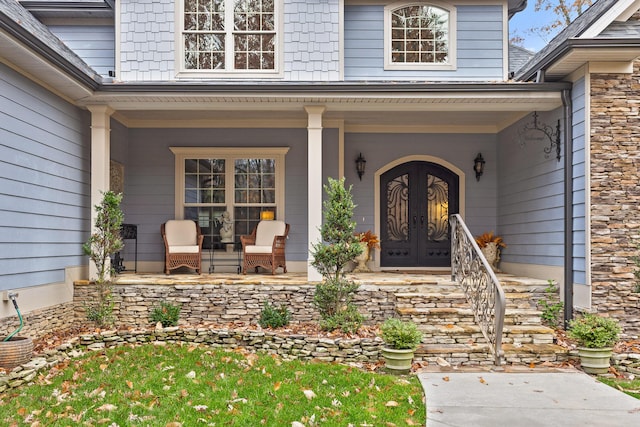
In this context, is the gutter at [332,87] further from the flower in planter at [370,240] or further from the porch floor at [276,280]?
the flower in planter at [370,240]

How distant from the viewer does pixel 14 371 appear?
512 centimetres

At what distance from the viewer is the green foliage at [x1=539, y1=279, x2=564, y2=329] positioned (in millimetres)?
7293

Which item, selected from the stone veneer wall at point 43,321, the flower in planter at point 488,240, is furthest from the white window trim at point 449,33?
the stone veneer wall at point 43,321

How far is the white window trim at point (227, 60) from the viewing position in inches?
343

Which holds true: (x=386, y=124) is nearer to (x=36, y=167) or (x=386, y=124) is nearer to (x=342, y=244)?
(x=342, y=244)

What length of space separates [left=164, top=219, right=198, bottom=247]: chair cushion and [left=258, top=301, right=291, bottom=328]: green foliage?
2833 mm

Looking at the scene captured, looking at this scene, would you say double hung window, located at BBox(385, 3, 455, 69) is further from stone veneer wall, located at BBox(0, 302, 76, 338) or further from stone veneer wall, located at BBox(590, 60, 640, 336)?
stone veneer wall, located at BBox(0, 302, 76, 338)

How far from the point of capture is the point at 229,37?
344 inches

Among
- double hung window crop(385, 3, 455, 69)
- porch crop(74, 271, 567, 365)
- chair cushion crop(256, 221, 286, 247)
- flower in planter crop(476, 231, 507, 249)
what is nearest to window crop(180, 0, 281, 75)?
double hung window crop(385, 3, 455, 69)

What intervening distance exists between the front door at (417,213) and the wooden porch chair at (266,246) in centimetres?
194

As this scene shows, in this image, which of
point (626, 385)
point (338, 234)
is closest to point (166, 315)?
point (338, 234)

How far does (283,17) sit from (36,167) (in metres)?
4.27

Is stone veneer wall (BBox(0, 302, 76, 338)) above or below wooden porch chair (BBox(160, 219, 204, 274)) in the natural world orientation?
below

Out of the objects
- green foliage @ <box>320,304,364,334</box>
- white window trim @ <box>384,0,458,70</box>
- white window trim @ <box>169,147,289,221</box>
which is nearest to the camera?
green foliage @ <box>320,304,364,334</box>
